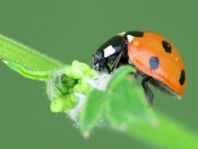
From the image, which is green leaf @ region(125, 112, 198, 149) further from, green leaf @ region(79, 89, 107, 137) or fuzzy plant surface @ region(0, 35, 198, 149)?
green leaf @ region(79, 89, 107, 137)

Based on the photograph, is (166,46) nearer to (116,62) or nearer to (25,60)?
(116,62)

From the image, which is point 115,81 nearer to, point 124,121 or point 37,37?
point 124,121

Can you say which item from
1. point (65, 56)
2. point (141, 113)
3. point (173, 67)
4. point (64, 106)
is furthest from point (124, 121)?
point (65, 56)

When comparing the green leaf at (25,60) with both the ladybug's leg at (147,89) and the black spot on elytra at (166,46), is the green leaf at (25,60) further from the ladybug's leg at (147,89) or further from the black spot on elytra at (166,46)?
the black spot on elytra at (166,46)

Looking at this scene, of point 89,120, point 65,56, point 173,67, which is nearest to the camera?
point 89,120

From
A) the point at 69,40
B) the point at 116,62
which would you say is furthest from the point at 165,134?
the point at 69,40

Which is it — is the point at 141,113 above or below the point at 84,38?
above

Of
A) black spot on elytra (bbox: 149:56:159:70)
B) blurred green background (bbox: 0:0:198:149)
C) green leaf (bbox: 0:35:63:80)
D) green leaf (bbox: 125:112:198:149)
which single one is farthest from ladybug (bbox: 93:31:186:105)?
blurred green background (bbox: 0:0:198:149)
